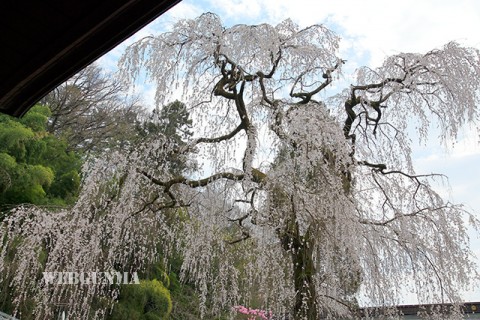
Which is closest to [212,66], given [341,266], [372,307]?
[341,266]

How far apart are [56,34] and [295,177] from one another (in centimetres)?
258

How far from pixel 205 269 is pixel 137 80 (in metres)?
Answer: 2.03

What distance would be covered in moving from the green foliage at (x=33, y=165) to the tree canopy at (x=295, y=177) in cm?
335

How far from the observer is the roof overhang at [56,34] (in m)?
1.45

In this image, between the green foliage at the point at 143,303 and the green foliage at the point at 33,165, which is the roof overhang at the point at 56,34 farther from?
the green foliage at the point at 143,303

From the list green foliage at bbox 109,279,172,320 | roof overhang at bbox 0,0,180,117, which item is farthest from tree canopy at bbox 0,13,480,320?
green foliage at bbox 109,279,172,320

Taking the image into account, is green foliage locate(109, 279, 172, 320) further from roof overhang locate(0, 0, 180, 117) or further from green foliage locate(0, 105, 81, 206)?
roof overhang locate(0, 0, 180, 117)

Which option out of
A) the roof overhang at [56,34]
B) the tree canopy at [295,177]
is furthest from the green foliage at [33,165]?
the roof overhang at [56,34]

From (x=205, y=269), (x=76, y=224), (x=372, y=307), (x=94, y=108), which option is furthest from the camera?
(x=94, y=108)

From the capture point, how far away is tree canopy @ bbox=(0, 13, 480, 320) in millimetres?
3758

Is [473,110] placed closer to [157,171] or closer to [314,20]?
[314,20]

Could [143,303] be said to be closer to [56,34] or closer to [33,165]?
[33,165]

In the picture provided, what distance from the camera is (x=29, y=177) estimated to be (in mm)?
7508

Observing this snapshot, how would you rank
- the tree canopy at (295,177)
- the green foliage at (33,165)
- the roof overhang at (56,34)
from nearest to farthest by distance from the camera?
1. the roof overhang at (56,34)
2. the tree canopy at (295,177)
3. the green foliage at (33,165)
